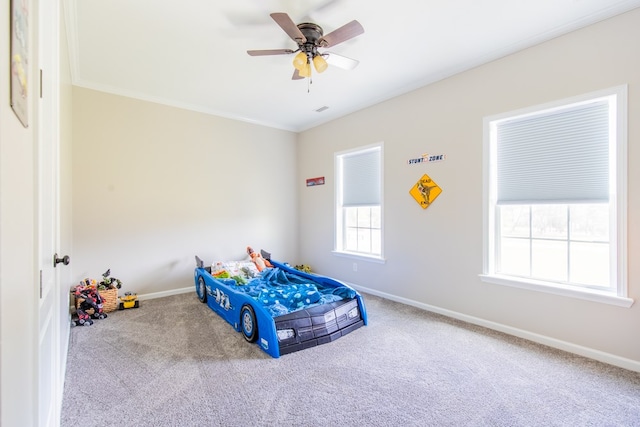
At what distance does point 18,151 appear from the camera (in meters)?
0.85

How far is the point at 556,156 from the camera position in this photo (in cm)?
263

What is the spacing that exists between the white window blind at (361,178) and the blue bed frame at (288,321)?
5.20ft

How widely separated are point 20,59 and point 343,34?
2039mm

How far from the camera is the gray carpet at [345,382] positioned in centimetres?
179

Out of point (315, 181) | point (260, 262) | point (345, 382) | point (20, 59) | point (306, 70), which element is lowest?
point (345, 382)

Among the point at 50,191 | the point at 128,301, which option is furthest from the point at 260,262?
the point at 50,191

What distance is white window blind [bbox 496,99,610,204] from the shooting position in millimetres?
2436

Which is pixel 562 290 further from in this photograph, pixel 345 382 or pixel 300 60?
pixel 300 60

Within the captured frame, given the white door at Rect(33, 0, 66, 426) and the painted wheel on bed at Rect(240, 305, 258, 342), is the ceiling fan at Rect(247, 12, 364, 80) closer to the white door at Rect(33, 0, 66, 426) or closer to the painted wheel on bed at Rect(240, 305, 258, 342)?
the white door at Rect(33, 0, 66, 426)

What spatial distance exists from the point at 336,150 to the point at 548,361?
3.69 meters

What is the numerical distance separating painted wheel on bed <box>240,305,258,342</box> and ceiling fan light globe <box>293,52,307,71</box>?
2.27 meters

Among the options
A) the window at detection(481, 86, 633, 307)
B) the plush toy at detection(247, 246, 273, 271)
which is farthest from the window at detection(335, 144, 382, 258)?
the window at detection(481, 86, 633, 307)

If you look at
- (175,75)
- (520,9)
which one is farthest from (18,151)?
(520,9)

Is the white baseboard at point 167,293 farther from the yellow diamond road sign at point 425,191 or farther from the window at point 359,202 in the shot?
the yellow diamond road sign at point 425,191
